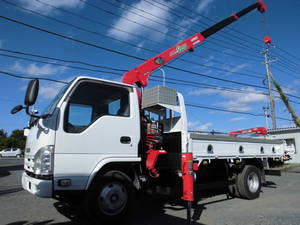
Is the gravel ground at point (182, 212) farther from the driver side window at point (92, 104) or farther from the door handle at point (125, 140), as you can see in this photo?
the driver side window at point (92, 104)

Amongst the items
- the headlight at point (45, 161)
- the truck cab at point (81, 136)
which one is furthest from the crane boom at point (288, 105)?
the headlight at point (45, 161)

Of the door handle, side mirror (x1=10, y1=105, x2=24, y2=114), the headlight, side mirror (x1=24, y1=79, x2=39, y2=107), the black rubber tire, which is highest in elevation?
side mirror (x1=24, y1=79, x2=39, y2=107)

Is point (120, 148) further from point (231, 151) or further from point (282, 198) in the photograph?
point (282, 198)

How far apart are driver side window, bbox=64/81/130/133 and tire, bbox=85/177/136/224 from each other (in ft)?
3.32

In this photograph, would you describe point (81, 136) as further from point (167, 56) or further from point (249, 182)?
point (249, 182)

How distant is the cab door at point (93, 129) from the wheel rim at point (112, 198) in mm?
411

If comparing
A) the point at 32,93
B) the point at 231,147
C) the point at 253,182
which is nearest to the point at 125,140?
the point at 32,93

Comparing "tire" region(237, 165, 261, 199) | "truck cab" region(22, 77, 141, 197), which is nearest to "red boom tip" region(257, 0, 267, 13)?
"tire" region(237, 165, 261, 199)

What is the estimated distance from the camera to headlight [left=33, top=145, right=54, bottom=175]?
12.8ft

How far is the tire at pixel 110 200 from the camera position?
4.17m

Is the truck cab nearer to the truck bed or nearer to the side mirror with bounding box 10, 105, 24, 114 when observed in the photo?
the side mirror with bounding box 10, 105, 24, 114

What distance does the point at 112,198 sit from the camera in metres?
4.39

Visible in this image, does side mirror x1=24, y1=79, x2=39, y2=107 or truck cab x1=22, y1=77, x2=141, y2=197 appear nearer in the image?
side mirror x1=24, y1=79, x2=39, y2=107

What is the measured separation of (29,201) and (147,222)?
12.2ft
